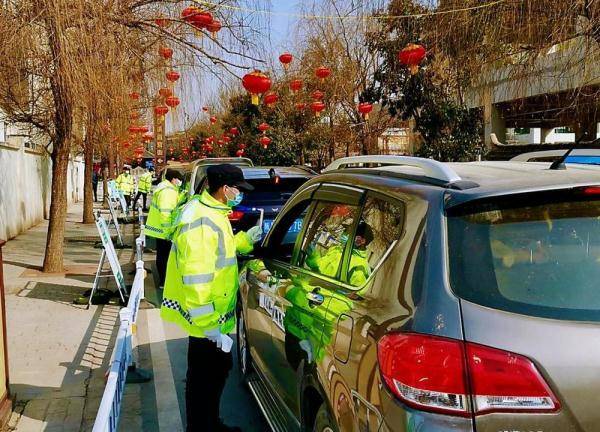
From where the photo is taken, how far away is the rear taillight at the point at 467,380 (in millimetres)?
1972

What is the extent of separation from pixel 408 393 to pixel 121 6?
25.4 feet

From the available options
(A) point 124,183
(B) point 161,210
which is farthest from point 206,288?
(A) point 124,183

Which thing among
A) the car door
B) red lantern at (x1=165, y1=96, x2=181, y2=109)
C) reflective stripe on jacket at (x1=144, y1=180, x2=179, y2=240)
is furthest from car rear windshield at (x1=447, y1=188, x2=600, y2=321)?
red lantern at (x1=165, y1=96, x2=181, y2=109)

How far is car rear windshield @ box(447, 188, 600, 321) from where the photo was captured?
2.12 m

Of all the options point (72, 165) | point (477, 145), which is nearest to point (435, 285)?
point (477, 145)

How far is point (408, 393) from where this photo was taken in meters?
2.09

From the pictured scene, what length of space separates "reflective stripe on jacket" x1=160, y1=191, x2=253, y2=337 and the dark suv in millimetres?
846

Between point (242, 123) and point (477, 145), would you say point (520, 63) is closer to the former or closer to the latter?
point (477, 145)

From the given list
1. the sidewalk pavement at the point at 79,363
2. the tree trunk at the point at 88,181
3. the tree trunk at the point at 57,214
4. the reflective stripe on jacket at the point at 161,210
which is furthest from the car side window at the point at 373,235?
the tree trunk at the point at 88,181

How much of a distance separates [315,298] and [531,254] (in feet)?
3.68

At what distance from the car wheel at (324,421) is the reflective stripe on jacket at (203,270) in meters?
1.09

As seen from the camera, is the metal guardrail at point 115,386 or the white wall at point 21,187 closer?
the metal guardrail at point 115,386

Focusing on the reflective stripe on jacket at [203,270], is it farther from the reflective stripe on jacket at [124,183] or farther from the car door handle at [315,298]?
the reflective stripe on jacket at [124,183]

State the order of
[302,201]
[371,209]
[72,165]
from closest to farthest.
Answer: [371,209]
[302,201]
[72,165]
